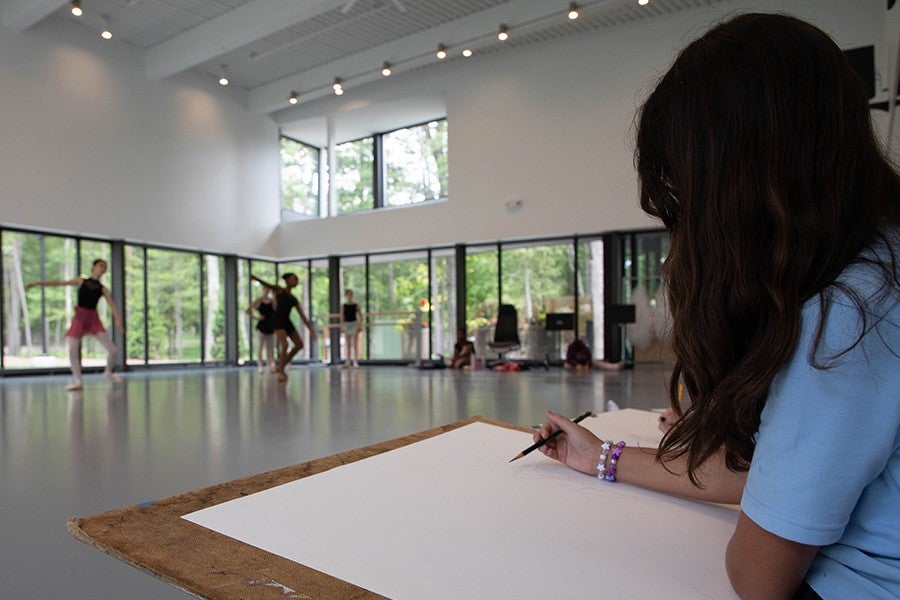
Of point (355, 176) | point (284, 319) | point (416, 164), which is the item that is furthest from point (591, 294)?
point (355, 176)

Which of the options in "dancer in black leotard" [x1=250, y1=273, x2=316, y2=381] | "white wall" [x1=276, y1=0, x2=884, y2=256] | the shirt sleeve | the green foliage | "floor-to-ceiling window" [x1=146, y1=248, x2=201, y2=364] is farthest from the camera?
the green foliage

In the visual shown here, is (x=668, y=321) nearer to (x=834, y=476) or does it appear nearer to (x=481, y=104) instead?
(x=834, y=476)

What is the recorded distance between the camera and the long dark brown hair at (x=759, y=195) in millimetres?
491

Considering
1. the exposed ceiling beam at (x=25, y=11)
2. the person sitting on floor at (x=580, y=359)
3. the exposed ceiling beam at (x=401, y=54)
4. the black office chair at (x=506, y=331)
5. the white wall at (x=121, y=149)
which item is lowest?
the person sitting on floor at (x=580, y=359)

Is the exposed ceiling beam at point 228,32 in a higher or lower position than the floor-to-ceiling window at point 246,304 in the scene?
higher

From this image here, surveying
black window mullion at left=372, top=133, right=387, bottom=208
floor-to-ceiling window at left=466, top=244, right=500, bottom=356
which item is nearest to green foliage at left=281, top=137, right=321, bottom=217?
black window mullion at left=372, top=133, right=387, bottom=208

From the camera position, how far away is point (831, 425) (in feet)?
1.45

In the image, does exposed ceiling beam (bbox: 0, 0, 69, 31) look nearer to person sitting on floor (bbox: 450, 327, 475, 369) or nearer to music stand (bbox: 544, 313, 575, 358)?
person sitting on floor (bbox: 450, 327, 475, 369)

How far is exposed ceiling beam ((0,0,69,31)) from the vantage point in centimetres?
788

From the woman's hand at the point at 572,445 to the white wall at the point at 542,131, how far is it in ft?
27.6

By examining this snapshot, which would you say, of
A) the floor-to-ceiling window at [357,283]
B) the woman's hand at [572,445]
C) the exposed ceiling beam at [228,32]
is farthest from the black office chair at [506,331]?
the woman's hand at [572,445]

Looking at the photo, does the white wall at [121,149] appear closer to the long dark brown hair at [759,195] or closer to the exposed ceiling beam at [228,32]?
the exposed ceiling beam at [228,32]

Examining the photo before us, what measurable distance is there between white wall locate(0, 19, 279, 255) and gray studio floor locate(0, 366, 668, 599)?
130 inches

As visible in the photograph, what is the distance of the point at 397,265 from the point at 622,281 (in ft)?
15.3
